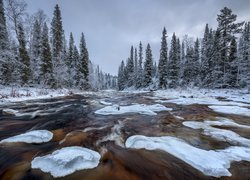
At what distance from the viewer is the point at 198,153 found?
3.09 m

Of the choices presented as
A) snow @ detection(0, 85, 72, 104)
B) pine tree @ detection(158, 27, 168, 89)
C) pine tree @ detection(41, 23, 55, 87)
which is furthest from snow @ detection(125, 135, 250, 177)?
pine tree @ detection(158, 27, 168, 89)

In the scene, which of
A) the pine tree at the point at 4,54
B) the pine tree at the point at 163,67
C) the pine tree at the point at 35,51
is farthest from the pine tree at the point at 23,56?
the pine tree at the point at 163,67

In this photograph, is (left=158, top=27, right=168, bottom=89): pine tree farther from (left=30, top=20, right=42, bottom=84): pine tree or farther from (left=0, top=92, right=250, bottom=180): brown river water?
(left=0, top=92, right=250, bottom=180): brown river water

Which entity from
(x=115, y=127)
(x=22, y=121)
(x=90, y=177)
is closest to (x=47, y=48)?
(x=22, y=121)

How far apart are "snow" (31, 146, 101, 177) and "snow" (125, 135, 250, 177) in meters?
0.96

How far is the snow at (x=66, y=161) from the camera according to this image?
247 centimetres

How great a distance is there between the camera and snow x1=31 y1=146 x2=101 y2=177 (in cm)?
247

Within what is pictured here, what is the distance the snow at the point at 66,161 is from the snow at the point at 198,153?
0.96m

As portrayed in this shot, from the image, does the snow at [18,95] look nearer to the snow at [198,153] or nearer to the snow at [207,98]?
the snow at [207,98]

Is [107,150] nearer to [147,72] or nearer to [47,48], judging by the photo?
[47,48]

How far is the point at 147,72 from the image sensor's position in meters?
37.4

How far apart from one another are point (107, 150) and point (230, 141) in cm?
285

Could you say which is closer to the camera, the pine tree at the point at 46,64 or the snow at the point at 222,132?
the snow at the point at 222,132

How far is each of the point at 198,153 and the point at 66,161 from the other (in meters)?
2.43
